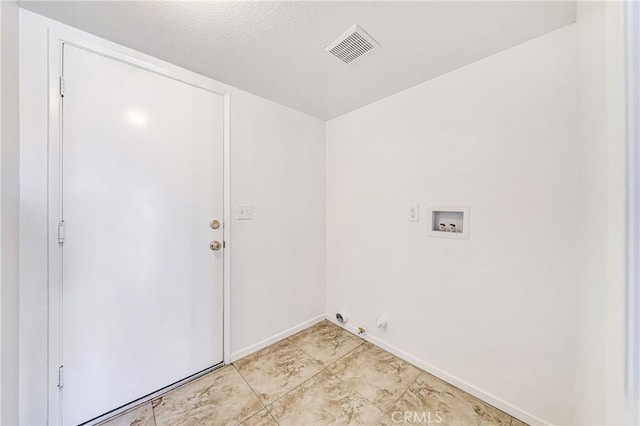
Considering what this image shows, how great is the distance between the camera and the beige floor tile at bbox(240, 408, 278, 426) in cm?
126

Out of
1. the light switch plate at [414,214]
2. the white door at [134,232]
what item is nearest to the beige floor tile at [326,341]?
the white door at [134,232]

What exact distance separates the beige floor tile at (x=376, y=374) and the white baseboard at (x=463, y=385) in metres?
0.04

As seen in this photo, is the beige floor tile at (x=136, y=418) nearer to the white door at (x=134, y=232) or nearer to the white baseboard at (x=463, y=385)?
the white door at (x=134, y=232)

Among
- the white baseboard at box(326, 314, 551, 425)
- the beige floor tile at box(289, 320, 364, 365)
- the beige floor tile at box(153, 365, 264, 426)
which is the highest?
the white baseboard at box(326, 314, 551, 425)

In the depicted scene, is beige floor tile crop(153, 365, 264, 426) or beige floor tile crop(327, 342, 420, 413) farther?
beige floor tile crop(327, 342, 420, 413)

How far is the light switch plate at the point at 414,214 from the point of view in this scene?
1.73 m

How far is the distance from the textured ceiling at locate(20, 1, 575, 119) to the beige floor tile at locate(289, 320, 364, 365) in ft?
7.27

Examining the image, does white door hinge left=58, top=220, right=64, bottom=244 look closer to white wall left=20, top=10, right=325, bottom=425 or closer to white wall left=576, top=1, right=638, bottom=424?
white wall left=20, top=10, right=325, bottom=425

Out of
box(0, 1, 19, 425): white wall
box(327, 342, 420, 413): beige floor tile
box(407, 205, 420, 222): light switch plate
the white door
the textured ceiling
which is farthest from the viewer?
box(407, 205, 420, 222): light switch plate

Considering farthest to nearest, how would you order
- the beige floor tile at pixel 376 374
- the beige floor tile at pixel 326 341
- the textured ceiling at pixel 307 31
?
→ the beige floor tile at pixel 326 341, the beige floor tile at pixel 376 374, the textured ceiling at pixel 307 31

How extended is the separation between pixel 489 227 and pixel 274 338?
193cm

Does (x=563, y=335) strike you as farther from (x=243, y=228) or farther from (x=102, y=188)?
(x=102, y=188)

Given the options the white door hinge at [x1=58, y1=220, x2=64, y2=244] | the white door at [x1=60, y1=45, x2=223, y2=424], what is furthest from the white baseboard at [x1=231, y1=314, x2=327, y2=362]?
the white door hinge at [x1=58, y1=220, x2=64, y2=244]

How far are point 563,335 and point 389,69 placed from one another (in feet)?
6.13
